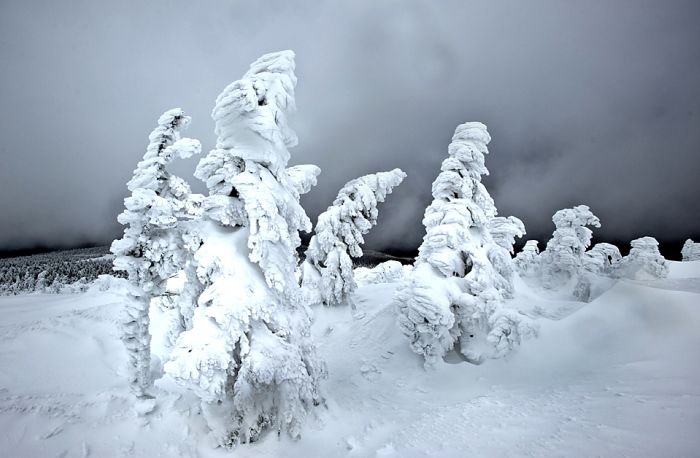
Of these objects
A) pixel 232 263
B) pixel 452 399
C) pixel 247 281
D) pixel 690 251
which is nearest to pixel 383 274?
pixel 452 399

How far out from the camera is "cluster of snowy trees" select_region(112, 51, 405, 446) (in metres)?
8.16

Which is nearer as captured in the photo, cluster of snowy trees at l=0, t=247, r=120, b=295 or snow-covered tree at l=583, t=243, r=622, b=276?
snow-covered tree at l=583, t=243, r=622, b=276

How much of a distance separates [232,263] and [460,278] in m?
11.4

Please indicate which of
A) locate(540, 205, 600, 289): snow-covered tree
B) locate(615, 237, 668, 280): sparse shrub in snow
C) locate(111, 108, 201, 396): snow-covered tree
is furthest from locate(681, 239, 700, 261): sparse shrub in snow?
locate(111, 108, 201, 396): snow-covered tree

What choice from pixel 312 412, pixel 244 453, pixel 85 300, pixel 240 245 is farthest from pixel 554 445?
pixel 85 300

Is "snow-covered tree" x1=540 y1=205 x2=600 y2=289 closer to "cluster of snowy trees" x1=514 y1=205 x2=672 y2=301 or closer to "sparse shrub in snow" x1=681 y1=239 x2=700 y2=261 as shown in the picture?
"cluster of snowy trees" x1=514 y1=205 x2=672 y2=301

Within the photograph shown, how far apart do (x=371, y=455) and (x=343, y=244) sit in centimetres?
1605

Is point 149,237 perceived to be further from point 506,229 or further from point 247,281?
point 506,229

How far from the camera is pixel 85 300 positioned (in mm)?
20516

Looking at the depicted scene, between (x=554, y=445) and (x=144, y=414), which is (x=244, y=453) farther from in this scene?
(x=554, y=445)

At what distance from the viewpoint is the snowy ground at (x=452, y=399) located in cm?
671

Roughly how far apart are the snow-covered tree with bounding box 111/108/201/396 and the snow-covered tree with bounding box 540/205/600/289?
33885 millimetres

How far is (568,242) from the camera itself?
29797 millimetres

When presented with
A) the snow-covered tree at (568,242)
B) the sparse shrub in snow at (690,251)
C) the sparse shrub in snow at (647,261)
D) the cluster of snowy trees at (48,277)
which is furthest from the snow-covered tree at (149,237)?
the sparse shrub in snow at (690,251)
